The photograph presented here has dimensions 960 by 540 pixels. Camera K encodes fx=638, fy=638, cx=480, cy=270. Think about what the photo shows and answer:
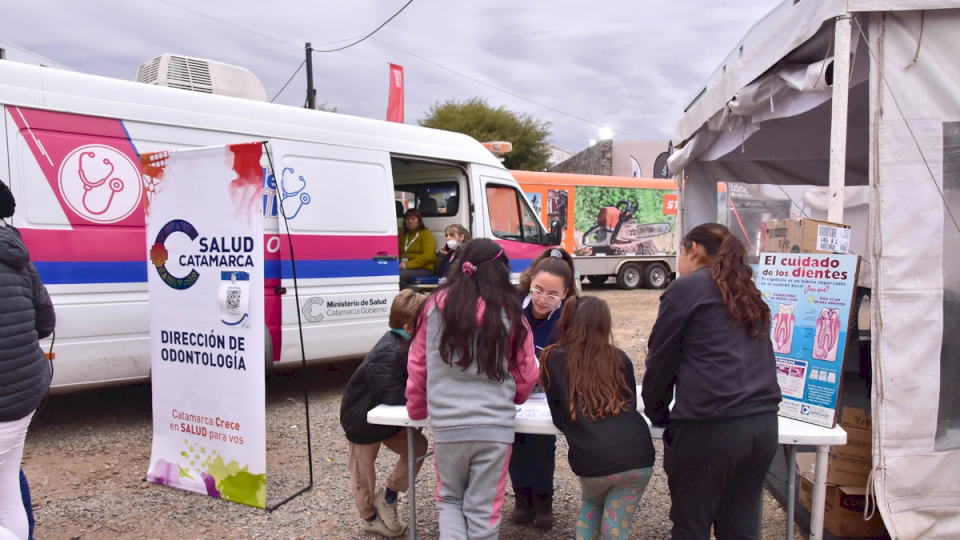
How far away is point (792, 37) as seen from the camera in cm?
327

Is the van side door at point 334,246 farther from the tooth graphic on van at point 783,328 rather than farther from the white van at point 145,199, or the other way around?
the tooth graphic on van at point 783,328

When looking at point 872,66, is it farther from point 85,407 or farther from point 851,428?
point 85,407

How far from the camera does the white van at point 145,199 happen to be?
13.9 feet

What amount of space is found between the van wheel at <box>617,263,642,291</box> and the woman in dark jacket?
13.6 m

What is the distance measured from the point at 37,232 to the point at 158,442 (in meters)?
1.62

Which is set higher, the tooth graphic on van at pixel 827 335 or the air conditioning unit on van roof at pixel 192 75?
the air conditioning unit on van roof at pixel 192 75

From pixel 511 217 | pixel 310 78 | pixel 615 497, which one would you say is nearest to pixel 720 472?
pixel 615 497

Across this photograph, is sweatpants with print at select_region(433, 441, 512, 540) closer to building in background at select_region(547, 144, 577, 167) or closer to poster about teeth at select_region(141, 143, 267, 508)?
poster about teeth at select_region(141, 143, 267, 508)

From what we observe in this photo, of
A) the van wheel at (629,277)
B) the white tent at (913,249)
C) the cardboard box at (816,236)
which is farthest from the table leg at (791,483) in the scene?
the van wheel at (629,277)

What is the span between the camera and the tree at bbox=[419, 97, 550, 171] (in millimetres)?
32656

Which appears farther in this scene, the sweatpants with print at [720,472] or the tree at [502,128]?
the tree at [502,128]

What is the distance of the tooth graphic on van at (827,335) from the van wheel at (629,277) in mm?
12359

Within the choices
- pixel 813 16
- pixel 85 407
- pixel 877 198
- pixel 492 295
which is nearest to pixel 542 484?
pixel 492 295

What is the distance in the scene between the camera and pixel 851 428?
10.6 feet
